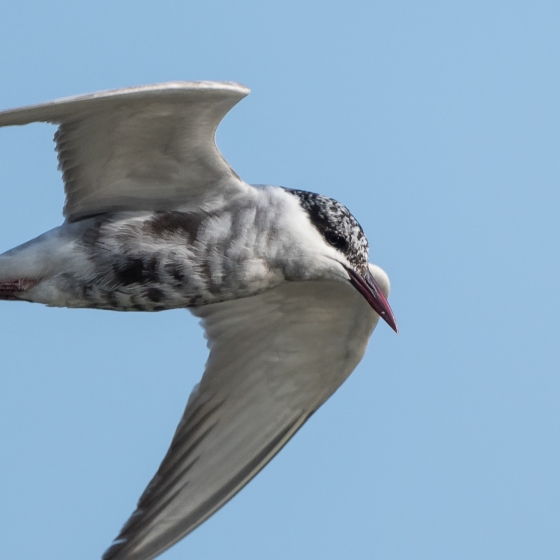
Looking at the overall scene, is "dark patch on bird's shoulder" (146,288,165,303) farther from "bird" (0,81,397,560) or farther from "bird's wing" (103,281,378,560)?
"bird's wing" (103,281,378,560)

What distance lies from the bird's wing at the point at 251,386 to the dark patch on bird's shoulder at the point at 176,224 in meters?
1.52

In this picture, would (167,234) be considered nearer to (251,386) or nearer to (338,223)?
(338,223)

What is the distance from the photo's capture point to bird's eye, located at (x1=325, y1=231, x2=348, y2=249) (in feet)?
28.3

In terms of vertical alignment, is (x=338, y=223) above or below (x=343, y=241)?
above

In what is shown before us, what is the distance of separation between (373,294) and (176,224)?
4.75ft

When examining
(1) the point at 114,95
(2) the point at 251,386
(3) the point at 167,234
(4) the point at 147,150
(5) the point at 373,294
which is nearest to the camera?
(1) the point at 114,95

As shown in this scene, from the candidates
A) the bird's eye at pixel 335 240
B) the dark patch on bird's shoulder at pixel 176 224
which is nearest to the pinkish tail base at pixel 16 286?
the dark patch on bird's shoulder at pixel 176 224

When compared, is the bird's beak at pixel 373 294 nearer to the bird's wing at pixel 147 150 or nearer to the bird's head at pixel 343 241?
the bird's head at pixel 343 241

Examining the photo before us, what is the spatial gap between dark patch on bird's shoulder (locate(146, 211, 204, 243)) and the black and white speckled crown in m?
0.71

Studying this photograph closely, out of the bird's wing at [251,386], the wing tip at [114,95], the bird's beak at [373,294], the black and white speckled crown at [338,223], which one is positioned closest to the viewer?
the wing tip at [114,95]

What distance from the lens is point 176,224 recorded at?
8.59 meters

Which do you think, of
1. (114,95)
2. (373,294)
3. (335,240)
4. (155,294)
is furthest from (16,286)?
(373,294)

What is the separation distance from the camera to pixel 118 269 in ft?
27.9

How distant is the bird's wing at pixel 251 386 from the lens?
9469 mm
